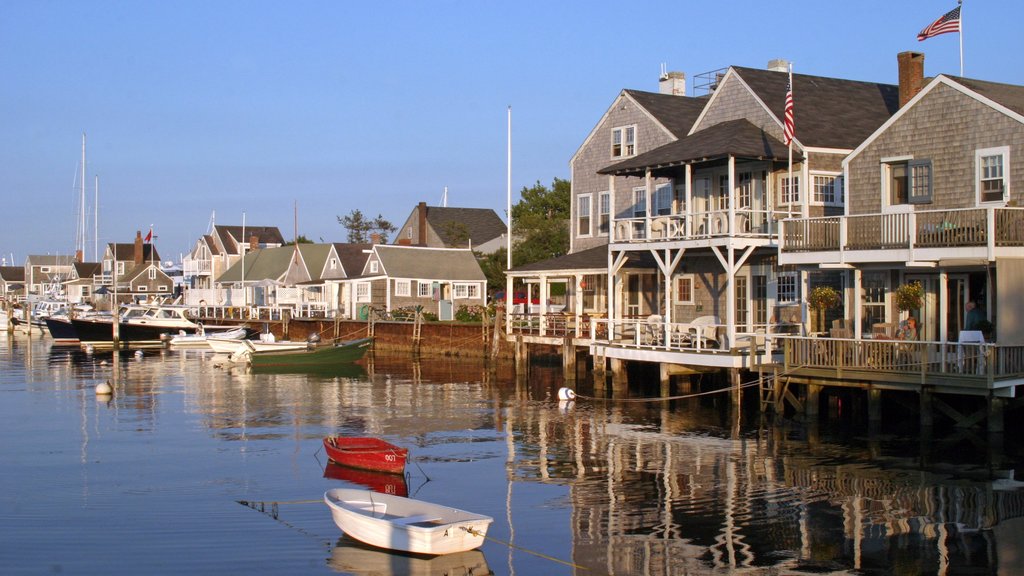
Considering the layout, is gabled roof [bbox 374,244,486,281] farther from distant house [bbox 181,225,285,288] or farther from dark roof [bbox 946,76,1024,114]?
dark roof [bbox 946,76,1024,114]

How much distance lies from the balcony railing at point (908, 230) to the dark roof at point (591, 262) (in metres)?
11.3

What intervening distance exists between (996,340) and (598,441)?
34.9ft

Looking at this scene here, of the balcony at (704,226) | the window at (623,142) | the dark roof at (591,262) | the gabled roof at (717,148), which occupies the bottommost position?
the dark roof at (591,262)

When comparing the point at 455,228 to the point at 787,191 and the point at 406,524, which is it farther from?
the point at 406,524

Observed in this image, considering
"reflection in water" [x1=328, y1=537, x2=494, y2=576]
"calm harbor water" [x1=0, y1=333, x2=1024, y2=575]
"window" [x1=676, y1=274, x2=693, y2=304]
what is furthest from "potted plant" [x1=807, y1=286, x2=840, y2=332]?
"reflection in water" [x1=328, y1=537, x2=494, y2=576]

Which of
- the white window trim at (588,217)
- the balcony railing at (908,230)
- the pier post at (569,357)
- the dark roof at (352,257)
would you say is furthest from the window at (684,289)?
the dark roof at (352,257)

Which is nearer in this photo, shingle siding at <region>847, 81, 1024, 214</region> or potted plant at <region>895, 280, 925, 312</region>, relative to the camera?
shingle siding at <region>847, 81, 1024, 214</region>

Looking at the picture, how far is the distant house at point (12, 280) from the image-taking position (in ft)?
573

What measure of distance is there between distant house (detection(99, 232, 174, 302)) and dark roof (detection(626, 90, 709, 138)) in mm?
84186

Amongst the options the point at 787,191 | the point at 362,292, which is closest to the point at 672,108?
the point at 787,191

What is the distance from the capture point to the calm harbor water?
17053mm

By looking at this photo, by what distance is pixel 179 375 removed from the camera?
51.8 meters

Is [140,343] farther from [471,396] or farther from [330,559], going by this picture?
[330,559]

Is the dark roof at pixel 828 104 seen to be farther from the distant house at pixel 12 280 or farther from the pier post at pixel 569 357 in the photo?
the distant house at pixel 12 280
